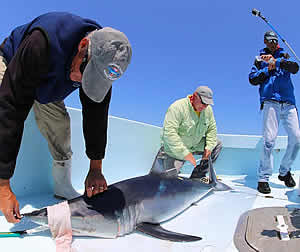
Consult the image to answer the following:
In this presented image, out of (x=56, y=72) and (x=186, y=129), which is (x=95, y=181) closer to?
(x=56, y=72)

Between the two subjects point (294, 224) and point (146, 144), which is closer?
point (294, 224)

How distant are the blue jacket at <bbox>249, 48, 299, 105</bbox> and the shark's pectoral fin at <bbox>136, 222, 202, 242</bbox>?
2472 mm

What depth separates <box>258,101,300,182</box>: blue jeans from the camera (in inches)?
139

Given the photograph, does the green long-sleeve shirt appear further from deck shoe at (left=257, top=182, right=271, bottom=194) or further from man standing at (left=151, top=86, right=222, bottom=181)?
deck shoe at (left=257, top=182, right=271, bottom=194)

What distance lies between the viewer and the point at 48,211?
170 centimetres

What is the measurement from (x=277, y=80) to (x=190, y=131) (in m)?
1.40

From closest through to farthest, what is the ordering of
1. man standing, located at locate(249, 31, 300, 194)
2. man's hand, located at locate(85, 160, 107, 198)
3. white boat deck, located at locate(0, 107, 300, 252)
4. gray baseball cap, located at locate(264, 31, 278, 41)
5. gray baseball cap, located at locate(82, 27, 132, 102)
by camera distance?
gray baseball cap, located at locate(82, 27, 132, 102) → white boat deck, located at locate(0, 107, 300, 252) → man's hand, located at locate(85, 160, 107, 198) → man standing, located at locate(249, 31, 300, 194) → gray baseball cap, located at locate(264, 31, 278, 41)

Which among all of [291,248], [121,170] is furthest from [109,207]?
[121,170]

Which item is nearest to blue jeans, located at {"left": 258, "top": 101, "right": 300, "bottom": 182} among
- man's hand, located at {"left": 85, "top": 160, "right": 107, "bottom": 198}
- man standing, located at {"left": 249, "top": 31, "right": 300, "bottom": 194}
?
man standing, located at {"left": 249, "top": 31, "right": 300, "bottom": 194}

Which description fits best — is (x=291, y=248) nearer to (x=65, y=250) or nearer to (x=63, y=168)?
(x=65, y=250)

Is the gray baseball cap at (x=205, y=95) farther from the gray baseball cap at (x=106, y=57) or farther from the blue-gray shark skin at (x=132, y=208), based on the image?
the gray baseball cap at (x=106, y=57)

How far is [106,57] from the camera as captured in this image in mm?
1590

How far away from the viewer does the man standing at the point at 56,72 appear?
148 cm

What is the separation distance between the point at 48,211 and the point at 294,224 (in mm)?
1724
